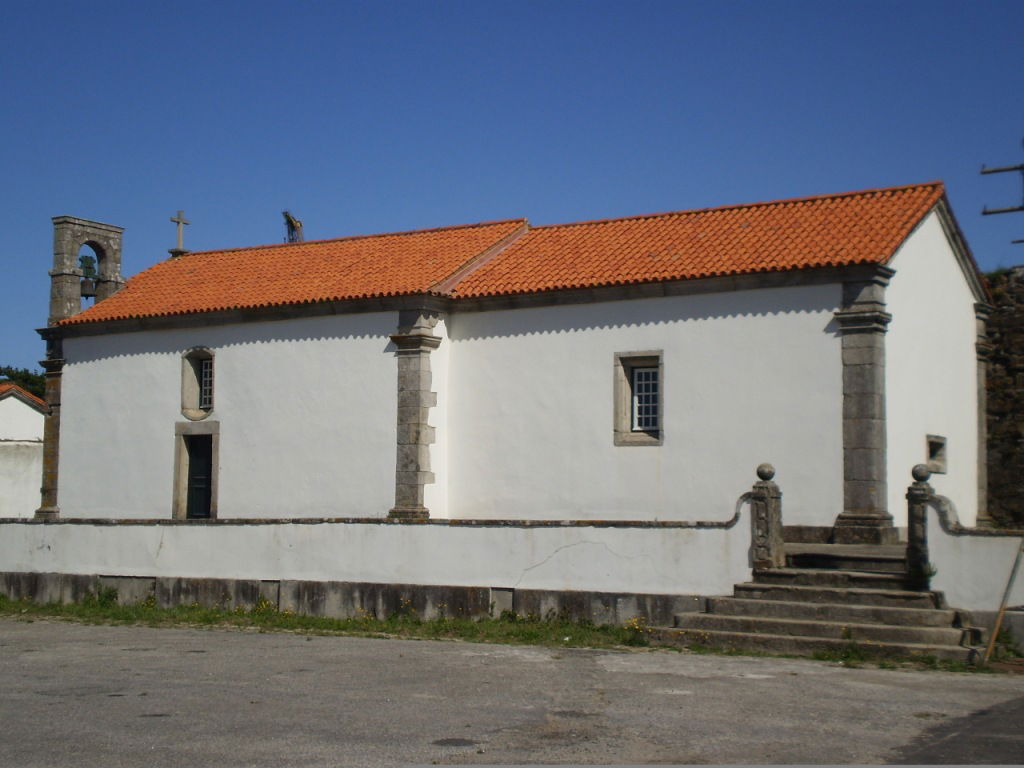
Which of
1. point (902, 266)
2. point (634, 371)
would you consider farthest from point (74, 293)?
point (902, 266)

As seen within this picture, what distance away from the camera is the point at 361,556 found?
1703 cm

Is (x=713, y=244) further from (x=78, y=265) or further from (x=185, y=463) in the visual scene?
(x=78, y=265)

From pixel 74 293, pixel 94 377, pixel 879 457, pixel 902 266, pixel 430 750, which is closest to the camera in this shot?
pixel 430 750

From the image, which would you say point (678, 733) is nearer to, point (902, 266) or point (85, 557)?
point (902, 266)

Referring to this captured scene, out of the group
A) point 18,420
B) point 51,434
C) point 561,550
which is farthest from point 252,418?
point 18,420

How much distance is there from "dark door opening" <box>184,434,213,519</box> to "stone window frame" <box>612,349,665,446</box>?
767cm

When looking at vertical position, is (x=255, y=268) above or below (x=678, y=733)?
above

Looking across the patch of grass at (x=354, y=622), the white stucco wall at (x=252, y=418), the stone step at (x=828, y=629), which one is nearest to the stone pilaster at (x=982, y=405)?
the stone step at (x=828, y=629)

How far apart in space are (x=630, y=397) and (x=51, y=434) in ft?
38.5

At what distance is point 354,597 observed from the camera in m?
16.9

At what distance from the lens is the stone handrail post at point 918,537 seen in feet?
44.4

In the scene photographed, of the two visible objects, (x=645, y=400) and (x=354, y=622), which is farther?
(x=645, y=400)

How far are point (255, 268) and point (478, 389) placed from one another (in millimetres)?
6369

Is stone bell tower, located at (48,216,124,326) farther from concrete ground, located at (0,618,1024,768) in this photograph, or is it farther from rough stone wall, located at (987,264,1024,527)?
rough stone wall, located at (987,264,1024,527)
